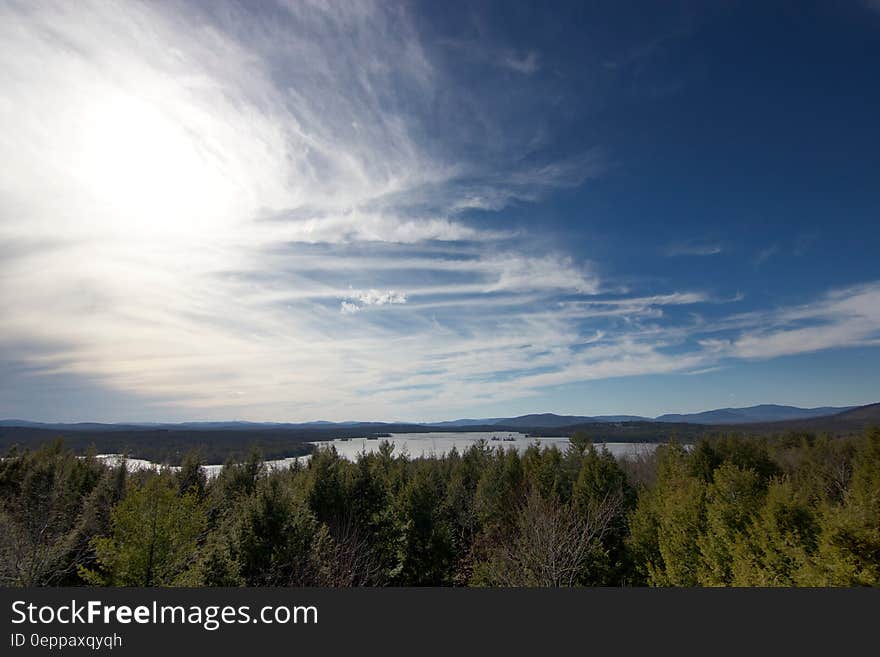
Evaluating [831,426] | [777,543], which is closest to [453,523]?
[777,543]

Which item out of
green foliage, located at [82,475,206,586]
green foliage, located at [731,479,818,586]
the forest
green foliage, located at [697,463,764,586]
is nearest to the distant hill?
the forest

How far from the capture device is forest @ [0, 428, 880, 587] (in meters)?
17.5

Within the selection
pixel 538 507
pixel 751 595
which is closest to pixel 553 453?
pixel 538 507

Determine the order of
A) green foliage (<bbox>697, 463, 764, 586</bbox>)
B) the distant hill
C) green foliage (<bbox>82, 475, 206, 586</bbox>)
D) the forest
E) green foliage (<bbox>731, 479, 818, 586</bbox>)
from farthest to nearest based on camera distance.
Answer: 1. the distant hill
2. green foliage (<bbox>697, 463, 764, 586</bbox>)
3. green foliage (<bbox>731, 479, 818, 586</bbox>)
4. the forest
5. green foliage (<bbox>82, 475, 206, 586</bbox>)

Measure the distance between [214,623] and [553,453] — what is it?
43.8 m

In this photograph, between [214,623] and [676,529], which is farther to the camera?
[676,529]

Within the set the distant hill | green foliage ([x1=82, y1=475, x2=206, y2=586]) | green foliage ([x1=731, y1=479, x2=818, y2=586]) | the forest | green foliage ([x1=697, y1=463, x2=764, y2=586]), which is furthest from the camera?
the distant hill

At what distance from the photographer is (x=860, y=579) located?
13758 mm

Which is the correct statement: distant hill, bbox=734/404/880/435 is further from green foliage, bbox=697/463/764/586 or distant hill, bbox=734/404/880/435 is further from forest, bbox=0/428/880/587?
green foliage, bbox=697/463/764/586

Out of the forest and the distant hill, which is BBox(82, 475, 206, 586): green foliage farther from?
the distant hill

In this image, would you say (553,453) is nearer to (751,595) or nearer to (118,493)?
(751,595)

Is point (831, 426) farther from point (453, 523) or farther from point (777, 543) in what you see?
point (777, 543)

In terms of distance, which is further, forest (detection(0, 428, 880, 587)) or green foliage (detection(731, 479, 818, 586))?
green foliage (detection(731, 479, 818, 586))

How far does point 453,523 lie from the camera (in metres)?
45.9
